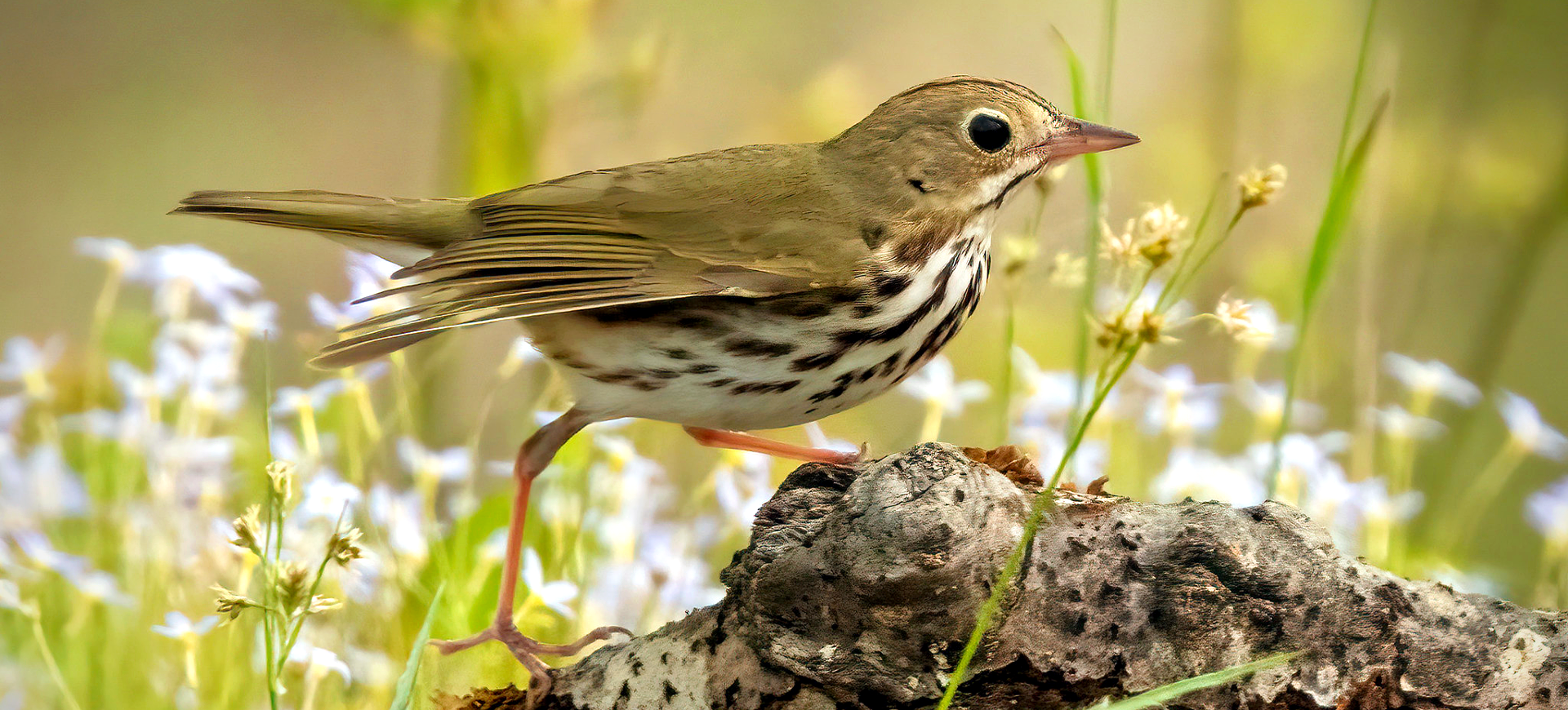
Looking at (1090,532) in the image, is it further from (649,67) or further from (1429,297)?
(1429,297)

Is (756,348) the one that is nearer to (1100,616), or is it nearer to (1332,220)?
(1100,616)

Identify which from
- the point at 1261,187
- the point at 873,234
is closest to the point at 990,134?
the point at 873,234

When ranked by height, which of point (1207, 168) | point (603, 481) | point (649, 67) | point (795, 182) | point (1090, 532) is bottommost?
point (1090, 532)

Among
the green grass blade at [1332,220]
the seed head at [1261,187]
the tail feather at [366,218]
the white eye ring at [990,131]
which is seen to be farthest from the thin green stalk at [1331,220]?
the tail feather at [366,218]

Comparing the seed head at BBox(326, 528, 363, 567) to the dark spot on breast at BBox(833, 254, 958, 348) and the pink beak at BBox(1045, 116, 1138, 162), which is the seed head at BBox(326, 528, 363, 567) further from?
the pink beak at BBox(1045, 116, 1138, 162)

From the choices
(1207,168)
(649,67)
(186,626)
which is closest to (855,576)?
(186,626)

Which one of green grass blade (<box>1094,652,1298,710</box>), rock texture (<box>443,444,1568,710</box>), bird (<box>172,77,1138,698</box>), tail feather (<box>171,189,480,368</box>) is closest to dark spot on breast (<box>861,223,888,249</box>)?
bird (<box>172,77,1138,698</box>)
